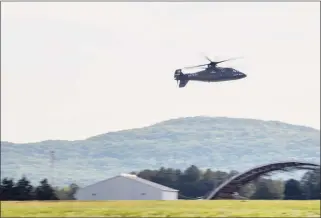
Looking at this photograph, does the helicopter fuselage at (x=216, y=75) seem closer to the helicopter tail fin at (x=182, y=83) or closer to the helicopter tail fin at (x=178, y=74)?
the helicopter tail fin at (x=182, y=83)

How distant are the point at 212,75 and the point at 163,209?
44.5m

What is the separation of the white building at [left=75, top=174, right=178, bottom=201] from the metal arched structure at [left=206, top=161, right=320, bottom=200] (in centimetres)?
2140

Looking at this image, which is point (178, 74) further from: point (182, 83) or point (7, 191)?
point (7, 191)

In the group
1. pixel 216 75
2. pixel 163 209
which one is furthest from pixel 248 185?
pixel 163 209

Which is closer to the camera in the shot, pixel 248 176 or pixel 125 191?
pixel 125 191

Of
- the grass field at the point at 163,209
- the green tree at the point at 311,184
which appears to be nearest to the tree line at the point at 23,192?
the grass field at the point at 163,209

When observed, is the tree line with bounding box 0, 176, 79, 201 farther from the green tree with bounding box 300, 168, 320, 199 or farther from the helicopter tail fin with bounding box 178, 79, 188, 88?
the green tree with bounding box 300, 168, 320, 199

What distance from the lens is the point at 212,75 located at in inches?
4493

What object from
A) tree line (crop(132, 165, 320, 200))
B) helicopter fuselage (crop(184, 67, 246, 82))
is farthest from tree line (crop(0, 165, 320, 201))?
helicopter fuselage (crop(184, 67, 246, 82))

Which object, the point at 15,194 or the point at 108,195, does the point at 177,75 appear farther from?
the point at 15,194

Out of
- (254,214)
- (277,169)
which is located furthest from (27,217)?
(277,169)

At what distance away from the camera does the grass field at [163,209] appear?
69.1m

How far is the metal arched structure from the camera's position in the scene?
13112 centimetres

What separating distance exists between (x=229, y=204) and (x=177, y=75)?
40988 millimetres
